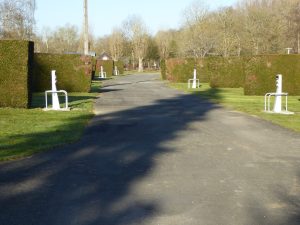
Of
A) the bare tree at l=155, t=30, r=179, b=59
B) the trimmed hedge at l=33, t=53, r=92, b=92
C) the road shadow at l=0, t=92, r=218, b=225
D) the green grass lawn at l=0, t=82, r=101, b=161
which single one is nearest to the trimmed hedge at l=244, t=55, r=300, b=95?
the trimmed hedge at l=33, t=53, r=92, b=92

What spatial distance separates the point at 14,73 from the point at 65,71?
414 inches

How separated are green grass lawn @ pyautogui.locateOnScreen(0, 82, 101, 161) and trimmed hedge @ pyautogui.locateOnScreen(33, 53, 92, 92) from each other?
31.2 feet

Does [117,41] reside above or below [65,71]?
above

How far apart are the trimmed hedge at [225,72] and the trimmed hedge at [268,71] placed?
7.01m

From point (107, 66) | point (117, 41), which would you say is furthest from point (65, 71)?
point (117, 41)

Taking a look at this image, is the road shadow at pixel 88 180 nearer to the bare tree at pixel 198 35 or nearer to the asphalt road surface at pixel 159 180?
the asphalt road surface at pixel 159 180

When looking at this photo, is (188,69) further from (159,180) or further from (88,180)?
(88,180)

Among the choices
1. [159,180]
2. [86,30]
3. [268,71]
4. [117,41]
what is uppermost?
[117,41]

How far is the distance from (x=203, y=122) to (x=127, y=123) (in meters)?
2.34

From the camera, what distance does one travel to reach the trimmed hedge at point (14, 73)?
Answer: 15992 millimetres

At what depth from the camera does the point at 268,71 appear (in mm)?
25062

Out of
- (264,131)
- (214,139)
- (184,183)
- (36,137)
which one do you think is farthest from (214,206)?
(264,131)

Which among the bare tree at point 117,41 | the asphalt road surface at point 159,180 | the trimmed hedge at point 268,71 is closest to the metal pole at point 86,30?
the trimmed hedge at point 268,71

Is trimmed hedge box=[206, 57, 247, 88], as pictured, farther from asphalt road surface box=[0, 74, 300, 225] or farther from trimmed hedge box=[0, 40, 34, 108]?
asphalt road surface box=[0, 74, 300, 225]
